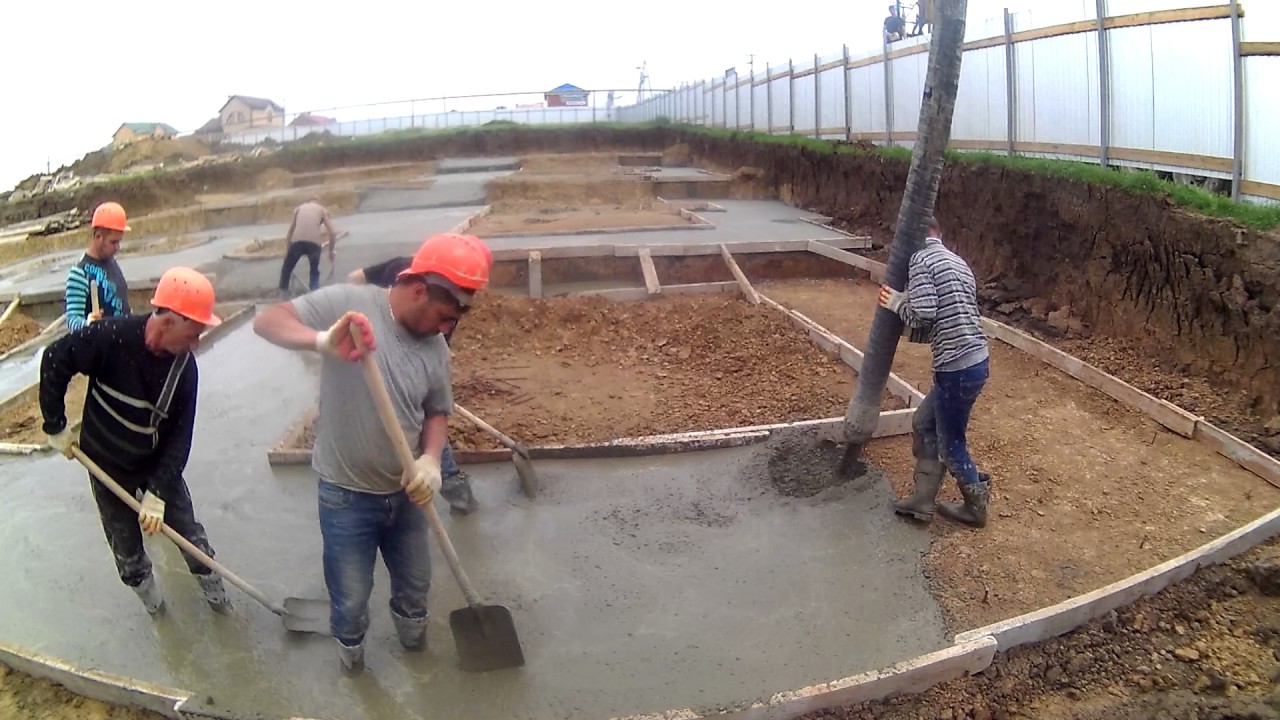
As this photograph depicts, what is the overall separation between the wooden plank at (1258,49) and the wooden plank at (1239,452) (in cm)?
278

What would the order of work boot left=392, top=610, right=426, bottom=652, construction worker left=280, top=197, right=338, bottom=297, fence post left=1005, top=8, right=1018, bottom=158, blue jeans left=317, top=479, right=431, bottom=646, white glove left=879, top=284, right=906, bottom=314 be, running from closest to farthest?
blue jeans left=317, top=479, right=431, bottom=646 → work boot left=392, top=610, right=426, bottom=652 → white glove left=879, top=284, right=906, bottom=314 → fence post left=1005, top=8, right=1018, bottom=158 → construction worker left=280, top=197, right=338, bottom=297

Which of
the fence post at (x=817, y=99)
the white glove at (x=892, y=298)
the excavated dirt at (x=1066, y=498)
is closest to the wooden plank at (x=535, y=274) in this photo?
the excavated dirt at (x=1066, y=498)

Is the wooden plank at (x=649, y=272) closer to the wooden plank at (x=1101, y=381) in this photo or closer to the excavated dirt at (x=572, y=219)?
the excavated dirt at (x=572, y=219)

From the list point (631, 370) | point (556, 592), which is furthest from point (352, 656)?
point (631, 370)

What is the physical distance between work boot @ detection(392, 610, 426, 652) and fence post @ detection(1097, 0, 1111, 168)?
7.49 metres

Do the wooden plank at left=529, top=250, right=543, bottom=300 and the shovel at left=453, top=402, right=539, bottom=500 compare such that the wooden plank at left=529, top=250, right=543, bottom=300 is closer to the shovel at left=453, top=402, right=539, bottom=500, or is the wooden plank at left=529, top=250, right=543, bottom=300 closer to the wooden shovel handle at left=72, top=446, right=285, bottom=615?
the shovel at left=453, top=402, right=539, bottom=500

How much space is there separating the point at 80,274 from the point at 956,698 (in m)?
5.18

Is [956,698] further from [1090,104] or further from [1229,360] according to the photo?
[1090,104]

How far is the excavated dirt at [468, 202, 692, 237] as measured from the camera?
13.0 m

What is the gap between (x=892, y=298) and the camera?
454 cm

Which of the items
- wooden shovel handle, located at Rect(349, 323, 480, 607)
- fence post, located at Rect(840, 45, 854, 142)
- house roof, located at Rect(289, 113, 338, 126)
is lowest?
wooden shovel handle, located at Rect(349, 323, 480, 607)

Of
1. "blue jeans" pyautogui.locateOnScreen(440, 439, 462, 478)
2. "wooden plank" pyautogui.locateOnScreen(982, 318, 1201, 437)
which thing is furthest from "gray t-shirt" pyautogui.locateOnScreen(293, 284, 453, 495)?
"wooden plank" pyautogui.locateOnScreen(982, 318, 1201, 437)

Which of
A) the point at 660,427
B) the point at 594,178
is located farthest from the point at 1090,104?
the point at 594,178

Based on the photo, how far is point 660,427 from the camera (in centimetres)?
616
